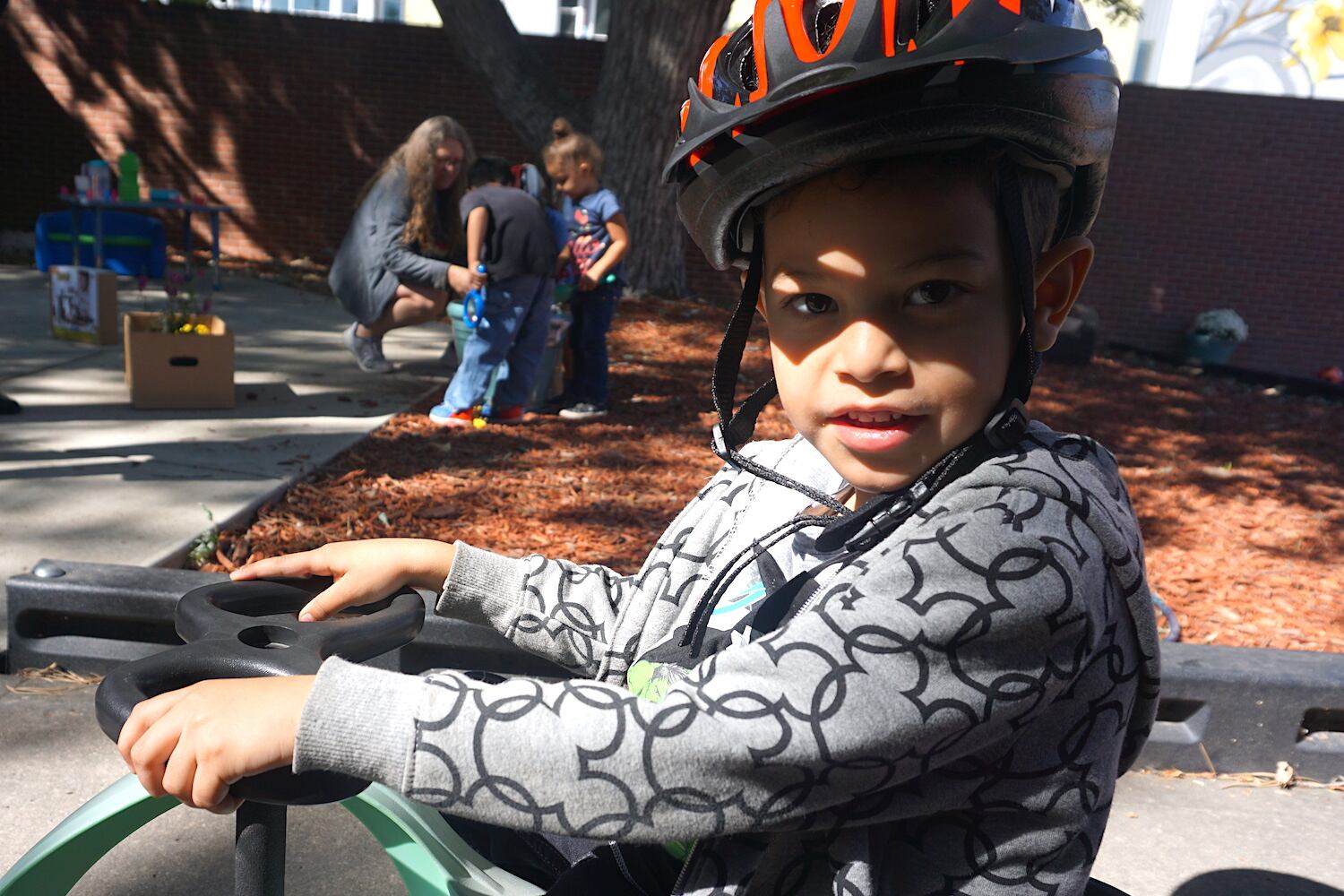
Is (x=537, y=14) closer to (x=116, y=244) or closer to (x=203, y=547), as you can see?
(x=116, y=244)

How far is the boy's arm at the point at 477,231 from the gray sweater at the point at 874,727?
5733 millimetres

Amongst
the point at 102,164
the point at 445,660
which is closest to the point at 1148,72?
the point at 102,164

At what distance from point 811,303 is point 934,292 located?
15 centimetres

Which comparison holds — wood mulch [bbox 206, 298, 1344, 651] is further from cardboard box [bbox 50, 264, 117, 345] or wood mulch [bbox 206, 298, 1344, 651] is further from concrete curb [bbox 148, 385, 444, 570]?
cardboard box [bbox 50, 264, 117, 345]

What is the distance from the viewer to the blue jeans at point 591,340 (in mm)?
7375

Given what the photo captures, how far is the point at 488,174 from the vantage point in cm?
714

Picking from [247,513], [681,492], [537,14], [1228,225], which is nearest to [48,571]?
[247,513]

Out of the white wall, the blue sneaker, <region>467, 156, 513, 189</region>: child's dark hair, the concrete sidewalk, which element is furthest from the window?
the blue sneaker

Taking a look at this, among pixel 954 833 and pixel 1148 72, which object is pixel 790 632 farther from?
pixel 1148 72

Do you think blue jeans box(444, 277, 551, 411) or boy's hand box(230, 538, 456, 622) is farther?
blue jeans box(444, 277, 551, 411)

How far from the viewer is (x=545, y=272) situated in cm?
686

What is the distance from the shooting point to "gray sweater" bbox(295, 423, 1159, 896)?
3.84 feet

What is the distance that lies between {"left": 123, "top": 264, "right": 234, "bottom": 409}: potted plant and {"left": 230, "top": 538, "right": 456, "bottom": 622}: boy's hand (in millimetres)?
5202

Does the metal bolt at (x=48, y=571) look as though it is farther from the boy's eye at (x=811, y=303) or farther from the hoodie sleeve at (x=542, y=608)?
the boy's eye at (x=811, y=303)
